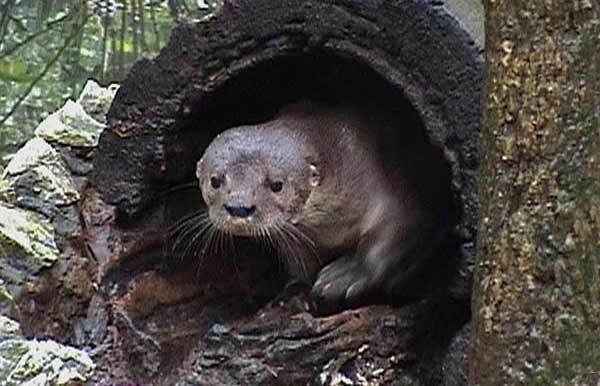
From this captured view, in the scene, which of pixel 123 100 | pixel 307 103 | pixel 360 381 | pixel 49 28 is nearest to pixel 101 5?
pixel 49 28

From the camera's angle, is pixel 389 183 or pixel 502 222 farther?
pixel 389 183

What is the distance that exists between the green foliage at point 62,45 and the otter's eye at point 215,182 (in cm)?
121

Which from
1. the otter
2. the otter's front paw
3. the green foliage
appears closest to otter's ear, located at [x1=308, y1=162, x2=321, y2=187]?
the otter

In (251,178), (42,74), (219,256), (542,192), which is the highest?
(542,192)

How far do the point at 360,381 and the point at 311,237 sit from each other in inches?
17.0

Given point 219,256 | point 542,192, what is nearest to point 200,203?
point 219,256

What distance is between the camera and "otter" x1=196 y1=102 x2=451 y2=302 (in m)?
2.25

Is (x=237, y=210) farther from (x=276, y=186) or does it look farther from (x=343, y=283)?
(x=343, y=283)

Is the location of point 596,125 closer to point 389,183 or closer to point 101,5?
point 389,183

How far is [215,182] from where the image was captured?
2234 mm

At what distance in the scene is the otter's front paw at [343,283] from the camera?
2365mm

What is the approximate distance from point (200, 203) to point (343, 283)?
0.27m

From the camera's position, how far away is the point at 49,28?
3420 mm

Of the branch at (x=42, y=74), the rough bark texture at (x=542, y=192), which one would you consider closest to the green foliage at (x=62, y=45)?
the branch at (x=42, y=74)
